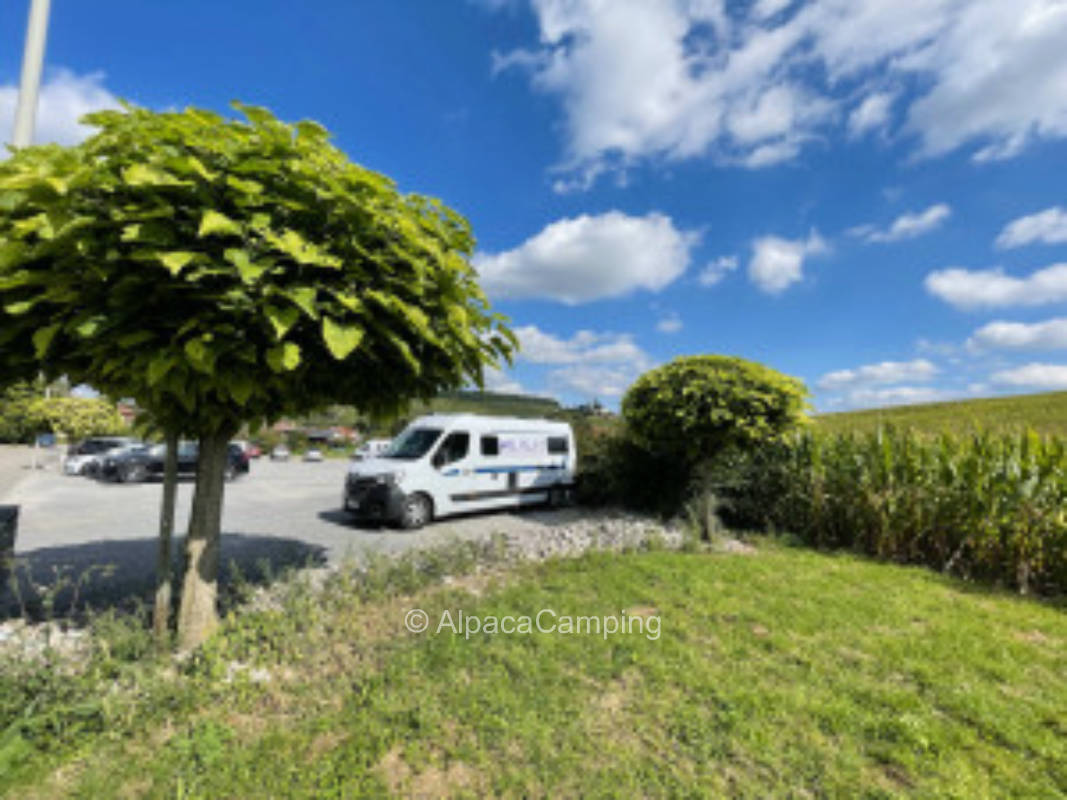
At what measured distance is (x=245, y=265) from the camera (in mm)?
2135

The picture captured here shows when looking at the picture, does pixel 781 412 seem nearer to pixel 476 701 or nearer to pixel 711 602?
pixel 711 602

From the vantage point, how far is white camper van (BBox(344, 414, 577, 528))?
29.0 ft

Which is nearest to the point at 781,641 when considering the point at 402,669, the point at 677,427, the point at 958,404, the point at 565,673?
the point at 565,673

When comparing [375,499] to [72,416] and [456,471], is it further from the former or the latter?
[72,416]

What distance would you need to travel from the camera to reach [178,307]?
247 centimetres

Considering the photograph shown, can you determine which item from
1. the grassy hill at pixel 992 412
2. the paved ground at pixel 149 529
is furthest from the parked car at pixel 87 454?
the grassy hill at pixel 992 412

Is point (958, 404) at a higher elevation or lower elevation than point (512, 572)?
higher

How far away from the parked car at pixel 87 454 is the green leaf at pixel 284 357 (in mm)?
18835

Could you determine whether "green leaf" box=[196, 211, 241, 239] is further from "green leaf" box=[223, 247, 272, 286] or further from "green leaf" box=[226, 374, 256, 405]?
"green leaf" box=[226, 374, 256, 405]

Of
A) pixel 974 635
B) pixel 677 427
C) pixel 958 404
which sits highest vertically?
pixel 958 404

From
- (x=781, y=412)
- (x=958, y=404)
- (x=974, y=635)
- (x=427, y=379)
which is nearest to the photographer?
(x=427, y=379)

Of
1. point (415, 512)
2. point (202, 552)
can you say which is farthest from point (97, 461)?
point (202, 552)

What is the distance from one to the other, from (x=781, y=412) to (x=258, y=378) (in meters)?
7.15

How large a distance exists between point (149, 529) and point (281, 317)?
8.39 m
